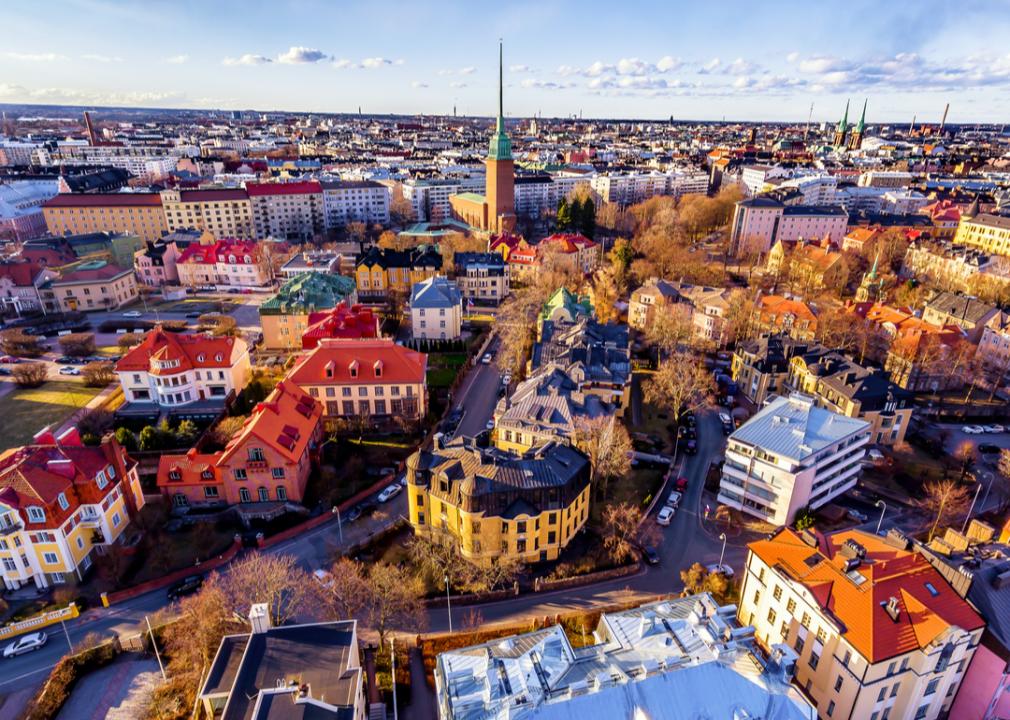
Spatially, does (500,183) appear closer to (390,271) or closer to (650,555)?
(390,271)

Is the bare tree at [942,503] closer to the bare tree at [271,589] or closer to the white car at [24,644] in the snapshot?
the bare tree at [271,589]

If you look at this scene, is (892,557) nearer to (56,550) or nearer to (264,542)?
(264,542)

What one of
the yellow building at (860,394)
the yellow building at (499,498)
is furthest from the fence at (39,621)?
Answer: the yellow building at (860,394)

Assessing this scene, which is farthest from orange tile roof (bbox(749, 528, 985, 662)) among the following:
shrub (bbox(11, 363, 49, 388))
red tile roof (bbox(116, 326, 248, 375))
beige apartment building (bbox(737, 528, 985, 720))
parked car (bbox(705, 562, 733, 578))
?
shrub (bbox(11, 363, 49, 388))

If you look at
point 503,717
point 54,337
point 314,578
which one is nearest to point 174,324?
point 54,337

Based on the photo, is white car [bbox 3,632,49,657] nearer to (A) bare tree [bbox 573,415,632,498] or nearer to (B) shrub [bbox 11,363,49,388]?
(A) bare tree [bbox 573,415,632,498]

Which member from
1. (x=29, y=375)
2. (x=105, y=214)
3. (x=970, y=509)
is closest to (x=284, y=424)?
(x=29, y=375)
